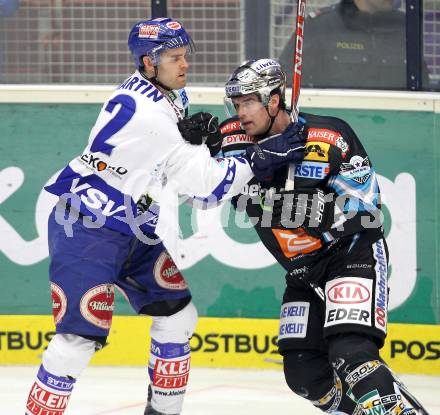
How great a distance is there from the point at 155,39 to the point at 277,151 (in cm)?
70

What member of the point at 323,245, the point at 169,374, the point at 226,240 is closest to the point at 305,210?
the point at 323,245

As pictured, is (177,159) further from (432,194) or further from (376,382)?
(432,194)

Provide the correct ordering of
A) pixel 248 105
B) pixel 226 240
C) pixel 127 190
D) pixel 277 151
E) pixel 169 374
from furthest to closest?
pixel 226 240 < pixel 169 374 < pixel 127 190 < pixel 248 105 < pixel 277 151

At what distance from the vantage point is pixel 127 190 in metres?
4.77

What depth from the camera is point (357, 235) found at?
472 centimetres

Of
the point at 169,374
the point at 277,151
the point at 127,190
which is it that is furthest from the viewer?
the point at 169,374

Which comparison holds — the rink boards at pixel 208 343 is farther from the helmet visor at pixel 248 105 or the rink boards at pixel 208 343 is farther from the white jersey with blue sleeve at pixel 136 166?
the helmet visor at pixel 248 105

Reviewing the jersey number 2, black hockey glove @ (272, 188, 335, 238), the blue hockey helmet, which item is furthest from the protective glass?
black hockey glove @ (272, 188, 335, 238)

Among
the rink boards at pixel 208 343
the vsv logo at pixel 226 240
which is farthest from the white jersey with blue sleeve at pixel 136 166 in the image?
the rink boards at pixel 208 343

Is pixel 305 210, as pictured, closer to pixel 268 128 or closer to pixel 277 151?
pixel 277 151

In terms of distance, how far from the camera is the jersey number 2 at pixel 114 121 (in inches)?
185

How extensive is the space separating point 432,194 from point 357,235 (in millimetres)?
1813

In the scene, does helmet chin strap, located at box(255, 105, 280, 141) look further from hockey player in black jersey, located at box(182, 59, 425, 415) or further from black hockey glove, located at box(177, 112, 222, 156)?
black hockey glove, located at box(177, 112, 222, 156)

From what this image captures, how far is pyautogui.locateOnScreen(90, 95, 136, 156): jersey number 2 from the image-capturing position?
469cm
